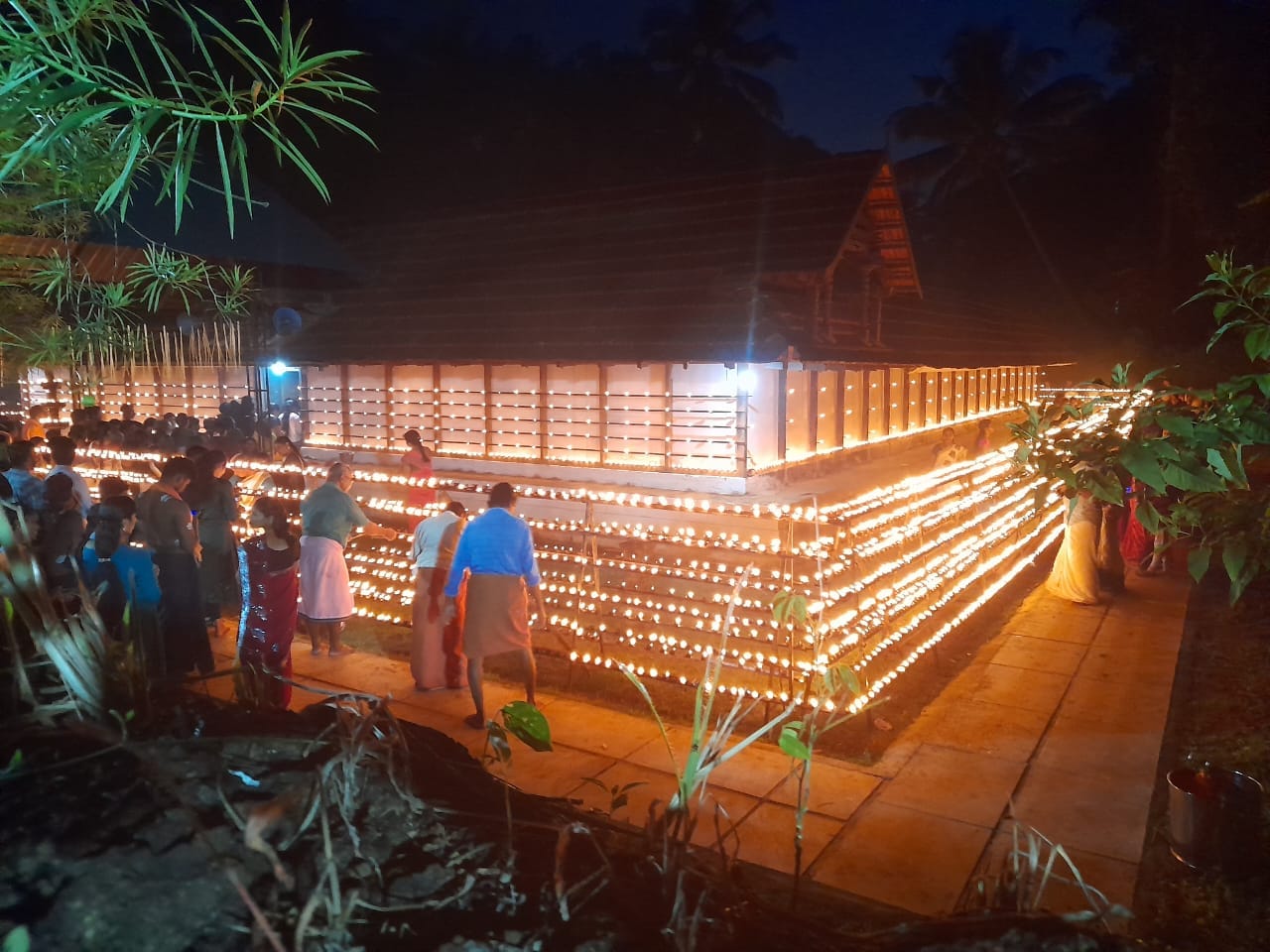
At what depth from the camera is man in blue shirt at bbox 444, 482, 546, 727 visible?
21.1 feet

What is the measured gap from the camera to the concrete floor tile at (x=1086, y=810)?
5055 millimetres

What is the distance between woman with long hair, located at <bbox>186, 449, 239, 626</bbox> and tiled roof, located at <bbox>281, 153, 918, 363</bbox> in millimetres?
8065

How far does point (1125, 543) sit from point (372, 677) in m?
10.1

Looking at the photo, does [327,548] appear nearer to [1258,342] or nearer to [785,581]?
[785,581]

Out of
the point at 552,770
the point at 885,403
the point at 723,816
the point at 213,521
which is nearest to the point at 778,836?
the point at 723,816

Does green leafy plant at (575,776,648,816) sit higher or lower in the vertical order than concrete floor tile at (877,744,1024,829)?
higher

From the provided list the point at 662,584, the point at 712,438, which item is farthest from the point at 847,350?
the point at 662,584

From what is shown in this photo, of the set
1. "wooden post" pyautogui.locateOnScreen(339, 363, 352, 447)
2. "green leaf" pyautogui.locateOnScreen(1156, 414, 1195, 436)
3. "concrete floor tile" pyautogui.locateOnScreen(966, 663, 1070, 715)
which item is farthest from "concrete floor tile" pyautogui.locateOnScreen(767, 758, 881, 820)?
"wooden post" pyautogui.locateOnScreen(339, 363, 352, 447)

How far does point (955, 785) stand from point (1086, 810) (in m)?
0.77

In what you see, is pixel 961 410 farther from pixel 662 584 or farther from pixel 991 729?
pixel 991 729

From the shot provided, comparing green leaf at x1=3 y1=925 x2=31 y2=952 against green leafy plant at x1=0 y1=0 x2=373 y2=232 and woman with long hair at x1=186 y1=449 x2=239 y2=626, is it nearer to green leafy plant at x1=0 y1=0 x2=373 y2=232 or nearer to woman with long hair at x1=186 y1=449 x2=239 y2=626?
green leafy plant at x1=0 y1=0 x2=373 y2=232

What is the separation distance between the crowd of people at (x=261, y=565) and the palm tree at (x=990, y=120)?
38968 mm

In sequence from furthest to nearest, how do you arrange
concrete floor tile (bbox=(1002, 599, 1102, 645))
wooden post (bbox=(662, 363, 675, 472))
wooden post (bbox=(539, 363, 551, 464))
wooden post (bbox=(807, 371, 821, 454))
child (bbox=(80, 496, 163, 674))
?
wooden post (bbox=(807, 371, 821, 454))
wooden post (bbox=(539, 363, 551, 464))
wooden post (bbox=(662, 363, 675, 472))
concrete floor tile (bbox=(1002, 599, 1102, 645))
child (bbox=(80, 496, 163, 674))

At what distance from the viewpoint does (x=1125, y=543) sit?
39.6ft
